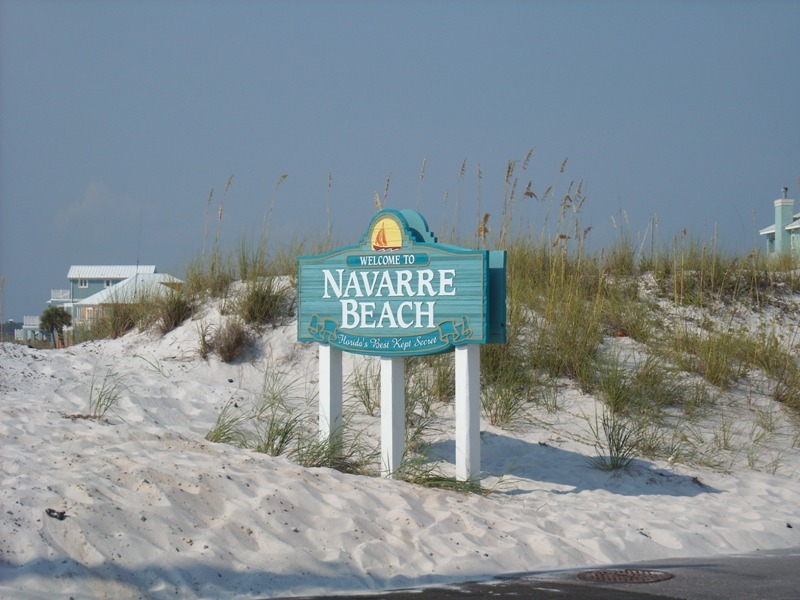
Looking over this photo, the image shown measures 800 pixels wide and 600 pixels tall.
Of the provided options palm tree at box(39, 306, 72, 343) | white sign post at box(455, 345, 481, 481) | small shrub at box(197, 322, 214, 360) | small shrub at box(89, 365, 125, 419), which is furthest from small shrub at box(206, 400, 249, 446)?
palm tree at box(39, 306, 72, 343)

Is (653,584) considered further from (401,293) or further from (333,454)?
(401,293)

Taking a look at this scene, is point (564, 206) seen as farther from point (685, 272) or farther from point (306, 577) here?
point (306, 577)

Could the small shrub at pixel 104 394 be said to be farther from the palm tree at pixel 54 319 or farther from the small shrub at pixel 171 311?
the palm tree at pixel 54 319

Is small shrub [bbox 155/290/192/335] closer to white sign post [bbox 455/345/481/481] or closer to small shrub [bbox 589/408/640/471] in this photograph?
white sign post [bbox 455/345/481/481]

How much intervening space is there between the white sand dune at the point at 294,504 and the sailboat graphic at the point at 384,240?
6.41 ft

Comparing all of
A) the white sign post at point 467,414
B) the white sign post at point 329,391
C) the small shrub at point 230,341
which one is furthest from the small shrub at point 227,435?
the small shrub at point 230,341

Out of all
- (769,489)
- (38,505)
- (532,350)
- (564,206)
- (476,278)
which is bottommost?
(769,489)

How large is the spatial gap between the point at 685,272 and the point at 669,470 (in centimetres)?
478

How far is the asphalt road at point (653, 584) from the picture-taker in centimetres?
447

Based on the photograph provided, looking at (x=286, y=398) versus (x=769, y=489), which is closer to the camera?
(x=769, y=489)

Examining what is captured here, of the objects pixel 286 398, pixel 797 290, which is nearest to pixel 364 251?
pixel 286 398

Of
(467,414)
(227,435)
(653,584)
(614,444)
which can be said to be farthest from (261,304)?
(653,584)

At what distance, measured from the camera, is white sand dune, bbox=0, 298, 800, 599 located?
4488 millimetres

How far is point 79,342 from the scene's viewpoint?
477 inches
